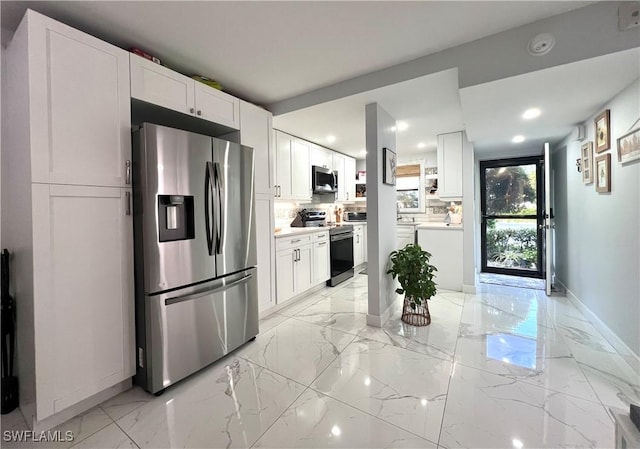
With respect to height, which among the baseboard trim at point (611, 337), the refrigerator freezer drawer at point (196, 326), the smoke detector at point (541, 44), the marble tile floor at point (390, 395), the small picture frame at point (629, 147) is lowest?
the marble tile floor at point (390, 395)

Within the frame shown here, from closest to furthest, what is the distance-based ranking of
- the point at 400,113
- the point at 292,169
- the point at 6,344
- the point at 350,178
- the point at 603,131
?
the point at 6,344 < the point at 603,131 < the point at 400,113 < the point at 292,169 < the point at 350,178

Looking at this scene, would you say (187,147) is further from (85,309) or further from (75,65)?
(85,309)

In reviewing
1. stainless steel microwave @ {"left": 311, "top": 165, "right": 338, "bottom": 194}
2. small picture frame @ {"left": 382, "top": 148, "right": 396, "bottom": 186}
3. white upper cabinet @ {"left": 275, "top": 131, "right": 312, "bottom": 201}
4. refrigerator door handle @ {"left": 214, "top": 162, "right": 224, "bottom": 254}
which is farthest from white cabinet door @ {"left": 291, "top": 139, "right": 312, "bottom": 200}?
refrigerator door handle @ {"left": 214, "top": 162, "right": 224, "bottom": 254}

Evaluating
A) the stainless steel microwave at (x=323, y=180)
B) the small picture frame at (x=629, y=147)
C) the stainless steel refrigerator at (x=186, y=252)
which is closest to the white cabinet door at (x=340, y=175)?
the stainless steel microwave at (x=323, y=180)

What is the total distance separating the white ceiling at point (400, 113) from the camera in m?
2.38

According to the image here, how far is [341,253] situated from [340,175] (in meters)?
1.57

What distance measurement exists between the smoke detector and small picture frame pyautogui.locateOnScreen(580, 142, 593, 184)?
1.54 metres

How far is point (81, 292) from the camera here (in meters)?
1.54

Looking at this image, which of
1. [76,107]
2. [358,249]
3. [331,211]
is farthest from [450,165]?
[76,107]

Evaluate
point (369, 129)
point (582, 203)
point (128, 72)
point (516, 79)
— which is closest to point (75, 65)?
point (128, 72)

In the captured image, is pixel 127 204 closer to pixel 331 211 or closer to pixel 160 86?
pixel 160 86

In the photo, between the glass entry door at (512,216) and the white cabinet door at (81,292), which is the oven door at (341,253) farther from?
the white cabinet door at (81,292)

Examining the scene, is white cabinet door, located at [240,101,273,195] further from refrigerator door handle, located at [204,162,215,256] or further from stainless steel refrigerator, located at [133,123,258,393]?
refrigerator door handle, located at [204,162,215,256]

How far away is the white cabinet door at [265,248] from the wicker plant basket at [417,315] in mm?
1468
